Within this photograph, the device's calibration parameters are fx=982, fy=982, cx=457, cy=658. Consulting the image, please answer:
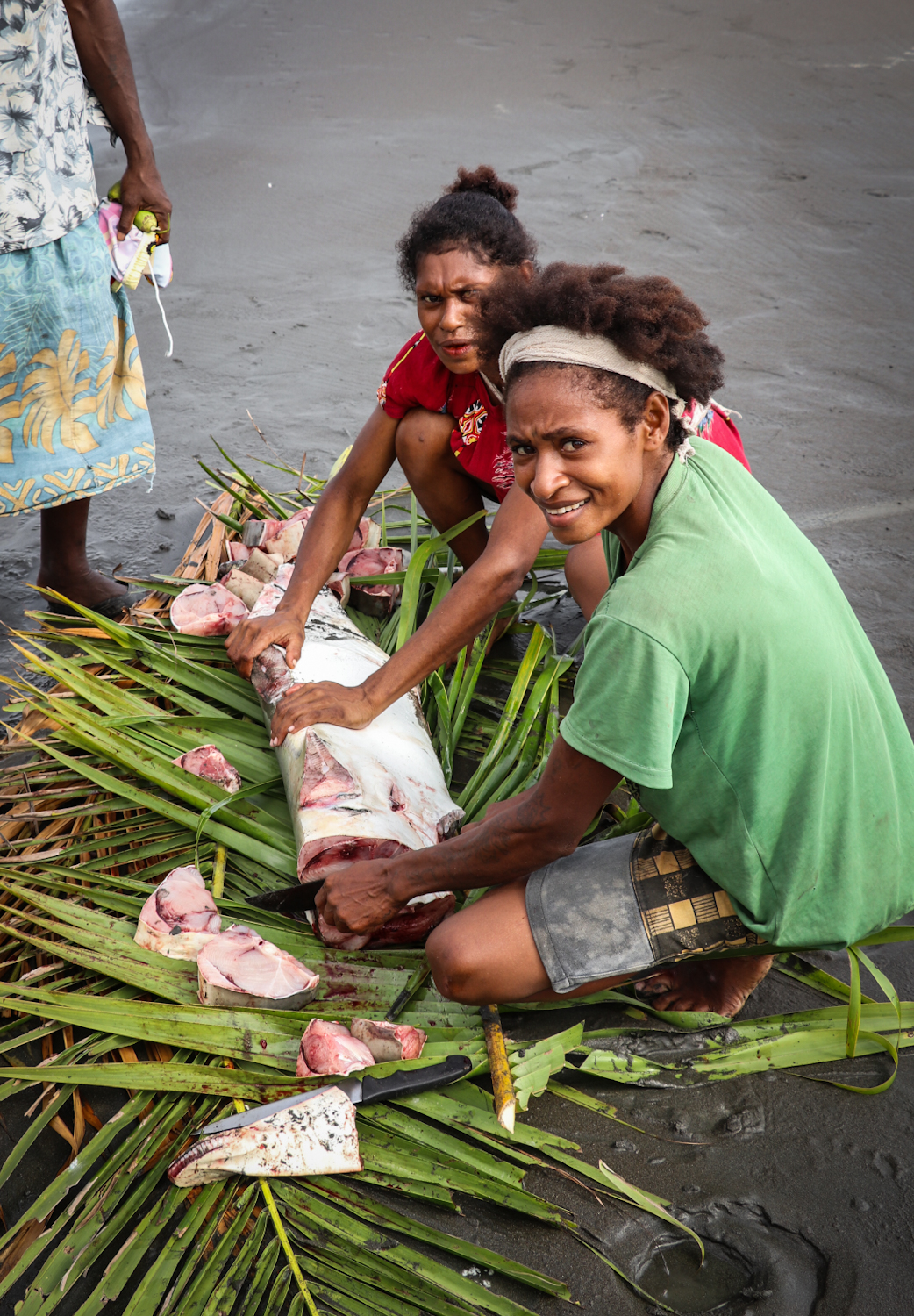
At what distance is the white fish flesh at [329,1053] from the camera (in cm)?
149

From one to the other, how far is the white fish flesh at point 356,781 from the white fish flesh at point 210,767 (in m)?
0.11

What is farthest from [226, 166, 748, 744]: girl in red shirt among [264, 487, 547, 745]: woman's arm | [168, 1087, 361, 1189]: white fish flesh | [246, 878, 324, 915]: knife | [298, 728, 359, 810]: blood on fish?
[168, 1087, 361, 1189]: white fish flesh

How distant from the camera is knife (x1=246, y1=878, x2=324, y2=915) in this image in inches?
68.5

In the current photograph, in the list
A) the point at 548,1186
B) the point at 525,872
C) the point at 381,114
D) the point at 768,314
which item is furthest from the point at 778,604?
the point at 381,114

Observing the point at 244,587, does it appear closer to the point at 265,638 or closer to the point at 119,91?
the point at 265,638

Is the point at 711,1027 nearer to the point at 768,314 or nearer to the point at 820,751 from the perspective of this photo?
the point at 820,751

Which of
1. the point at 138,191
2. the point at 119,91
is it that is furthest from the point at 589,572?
the point at 119,91

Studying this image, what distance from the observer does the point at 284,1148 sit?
4.57 ft

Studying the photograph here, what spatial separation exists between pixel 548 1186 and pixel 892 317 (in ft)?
13.3

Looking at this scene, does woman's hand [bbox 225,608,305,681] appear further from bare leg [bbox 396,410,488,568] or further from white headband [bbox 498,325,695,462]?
white headband [bbox 498,325,695,462]

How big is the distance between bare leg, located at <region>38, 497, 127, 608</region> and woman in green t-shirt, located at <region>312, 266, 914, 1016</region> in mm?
1575

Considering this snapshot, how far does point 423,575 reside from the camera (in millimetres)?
→ 2635

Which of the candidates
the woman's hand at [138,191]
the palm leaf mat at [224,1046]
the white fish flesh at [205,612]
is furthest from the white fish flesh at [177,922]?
the woman's hand at [138,191]

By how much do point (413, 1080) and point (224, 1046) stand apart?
1.01ft
